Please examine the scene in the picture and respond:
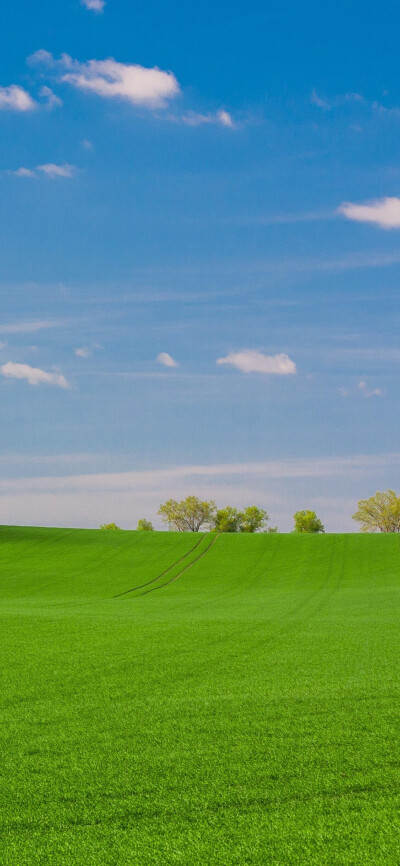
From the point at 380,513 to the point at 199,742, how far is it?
331ft

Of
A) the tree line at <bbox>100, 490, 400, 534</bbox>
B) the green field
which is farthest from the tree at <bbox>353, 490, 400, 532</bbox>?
the green field

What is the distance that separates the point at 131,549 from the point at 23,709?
4231 centimetres

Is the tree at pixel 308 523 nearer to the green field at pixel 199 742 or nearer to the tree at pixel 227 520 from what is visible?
the tree at pixel 227 520

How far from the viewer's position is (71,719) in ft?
22.0

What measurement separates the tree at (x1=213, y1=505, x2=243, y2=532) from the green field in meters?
97.8

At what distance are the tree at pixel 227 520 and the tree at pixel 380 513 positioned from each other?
70.2ft

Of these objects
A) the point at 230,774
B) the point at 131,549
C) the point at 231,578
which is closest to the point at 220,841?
the point at 230,774

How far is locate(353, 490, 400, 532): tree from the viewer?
101 m

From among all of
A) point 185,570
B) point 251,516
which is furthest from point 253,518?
point 185,570

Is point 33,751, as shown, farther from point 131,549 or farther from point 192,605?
point 131,549

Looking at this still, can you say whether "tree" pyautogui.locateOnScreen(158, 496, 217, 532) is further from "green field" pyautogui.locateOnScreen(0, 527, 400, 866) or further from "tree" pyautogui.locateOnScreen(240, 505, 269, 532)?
"green field" pyautogui.locateOnScreen(0, 527, 400, 866)

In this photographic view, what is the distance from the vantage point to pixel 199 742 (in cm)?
577

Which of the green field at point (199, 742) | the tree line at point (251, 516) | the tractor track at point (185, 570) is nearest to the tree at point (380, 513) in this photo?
the tree line at point (251, 516)

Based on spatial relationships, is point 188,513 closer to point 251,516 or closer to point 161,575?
point 251,516
